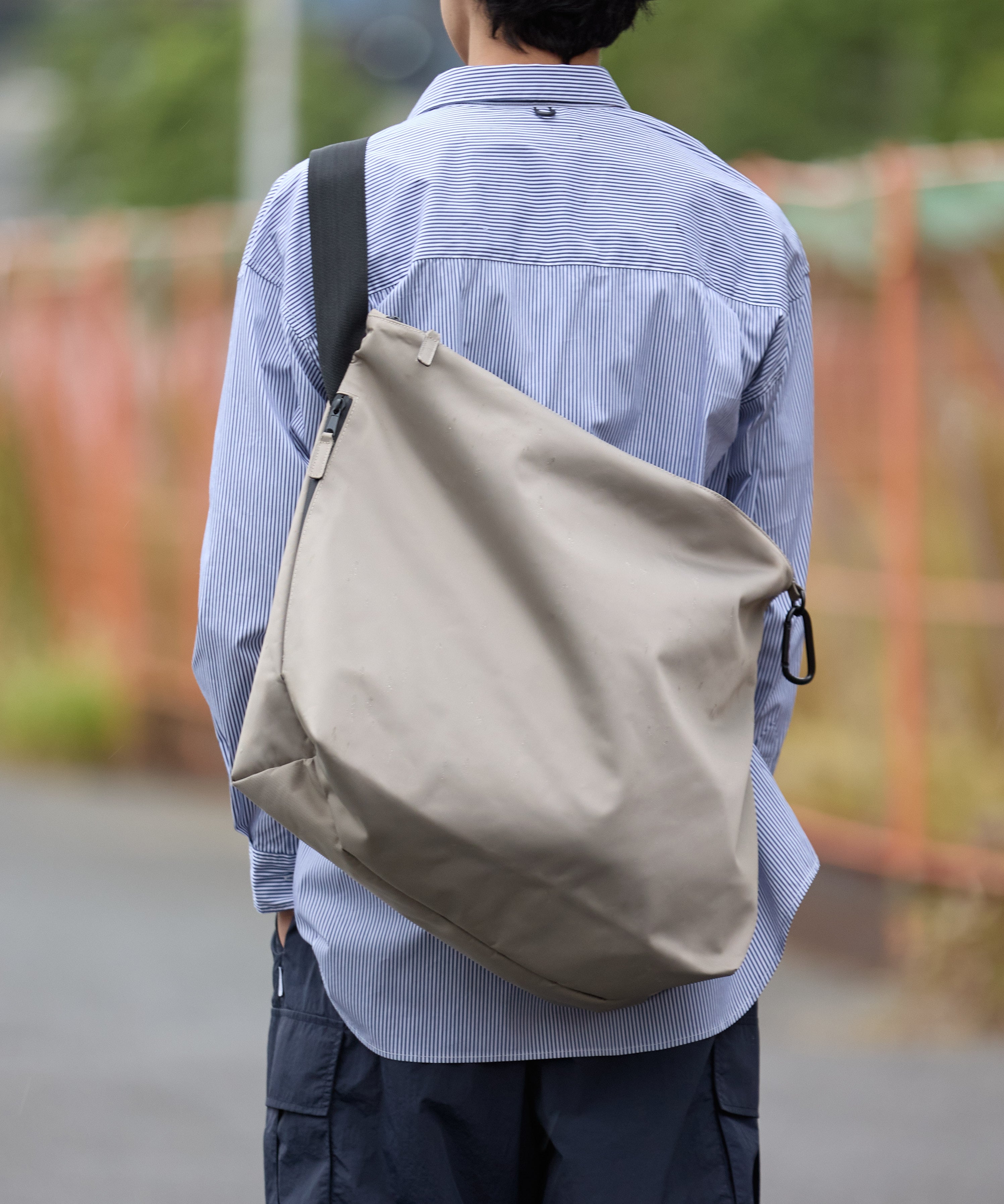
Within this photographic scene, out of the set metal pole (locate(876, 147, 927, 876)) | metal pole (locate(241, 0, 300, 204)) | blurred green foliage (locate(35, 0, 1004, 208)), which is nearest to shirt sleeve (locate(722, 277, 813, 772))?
metal pole (locate(876, 147, 927, 876))

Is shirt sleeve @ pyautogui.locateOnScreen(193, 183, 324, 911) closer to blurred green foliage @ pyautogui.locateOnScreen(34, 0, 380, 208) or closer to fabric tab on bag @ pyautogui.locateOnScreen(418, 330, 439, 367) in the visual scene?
fabric tab on bag @ pyautogui.locateOnScreen(418, 330, 439, 367)

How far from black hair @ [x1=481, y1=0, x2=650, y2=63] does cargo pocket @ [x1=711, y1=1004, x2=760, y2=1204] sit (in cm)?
101

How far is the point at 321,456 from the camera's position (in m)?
1.42

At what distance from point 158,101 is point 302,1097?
28.3m

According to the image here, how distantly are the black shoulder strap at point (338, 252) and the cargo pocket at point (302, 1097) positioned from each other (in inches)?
23.8

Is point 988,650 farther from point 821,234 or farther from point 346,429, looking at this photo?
point 346,429

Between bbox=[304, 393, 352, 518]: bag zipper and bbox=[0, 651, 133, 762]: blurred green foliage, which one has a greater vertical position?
bbox=[304, 393, 352, 518]: bag zipper

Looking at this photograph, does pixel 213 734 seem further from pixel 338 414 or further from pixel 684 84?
pixel 684 84

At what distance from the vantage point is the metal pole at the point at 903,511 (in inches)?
190

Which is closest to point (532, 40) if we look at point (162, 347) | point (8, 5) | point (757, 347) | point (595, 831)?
point (757, 347)

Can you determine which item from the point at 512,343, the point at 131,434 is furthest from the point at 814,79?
the point at 512,343

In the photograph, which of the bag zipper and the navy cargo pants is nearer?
the bag zipper

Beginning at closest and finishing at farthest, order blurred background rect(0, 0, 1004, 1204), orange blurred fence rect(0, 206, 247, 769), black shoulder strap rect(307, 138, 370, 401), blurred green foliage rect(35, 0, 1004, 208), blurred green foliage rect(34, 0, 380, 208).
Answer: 1. black shoulder strap rect(307, 138, 370, 401)
2. blurred background rect(0, 0, 1004, 1204)
3. orange blurred fence rect(0, 206, 247, 769)
4. blurred green foliage rect(35, 0, 1004, 208)
5. blurred green foliage rect(34, 0, 380, 208)

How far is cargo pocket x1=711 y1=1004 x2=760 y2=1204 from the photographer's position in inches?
63.2
